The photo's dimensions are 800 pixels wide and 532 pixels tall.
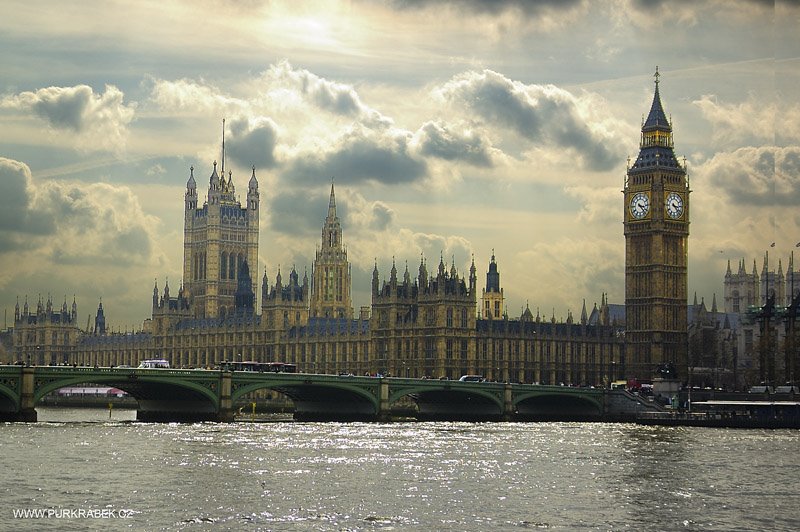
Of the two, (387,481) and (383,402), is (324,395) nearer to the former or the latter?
(383,402)

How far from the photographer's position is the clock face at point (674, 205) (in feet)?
618

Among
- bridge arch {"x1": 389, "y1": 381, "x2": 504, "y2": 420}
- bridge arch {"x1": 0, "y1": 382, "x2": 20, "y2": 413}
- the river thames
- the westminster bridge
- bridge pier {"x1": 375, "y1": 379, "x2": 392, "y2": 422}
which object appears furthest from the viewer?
bridge arch {"x1": 389, "y1": 381, "x2": 504, "y2": 420}

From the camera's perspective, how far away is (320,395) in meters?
138

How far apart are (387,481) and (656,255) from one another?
119028 mm

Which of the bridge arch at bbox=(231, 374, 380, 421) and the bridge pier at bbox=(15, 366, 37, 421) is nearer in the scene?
the bridge pier at bbox=(15, 366, 37, 421)

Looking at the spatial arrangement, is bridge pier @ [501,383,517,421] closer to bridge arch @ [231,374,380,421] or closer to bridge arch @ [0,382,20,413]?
bridge arch @ [231,374,380,421]

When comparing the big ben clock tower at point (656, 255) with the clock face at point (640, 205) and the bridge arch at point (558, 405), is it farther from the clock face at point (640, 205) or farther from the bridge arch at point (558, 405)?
the bridge arch at point (558, 405)

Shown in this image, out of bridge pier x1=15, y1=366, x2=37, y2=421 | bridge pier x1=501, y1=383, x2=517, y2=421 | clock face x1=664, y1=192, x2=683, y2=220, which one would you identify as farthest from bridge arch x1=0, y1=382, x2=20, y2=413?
clock face x1=664, y1=192, x2=683, y2=220

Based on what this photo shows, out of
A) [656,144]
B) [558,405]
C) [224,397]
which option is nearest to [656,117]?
[656,144]

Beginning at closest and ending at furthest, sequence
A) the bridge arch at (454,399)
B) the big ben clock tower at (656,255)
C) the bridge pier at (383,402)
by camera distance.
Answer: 1. the bridge pier at (383,402)
2. the bridge arch at (454,399)
3. the big ben clock tower at (656,255)

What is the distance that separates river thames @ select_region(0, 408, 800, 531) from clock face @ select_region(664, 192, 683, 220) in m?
80.7

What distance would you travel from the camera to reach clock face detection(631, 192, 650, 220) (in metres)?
188

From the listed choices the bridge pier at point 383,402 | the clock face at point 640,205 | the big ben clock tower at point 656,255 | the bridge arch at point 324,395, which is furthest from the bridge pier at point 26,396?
the clock face at point 640,205

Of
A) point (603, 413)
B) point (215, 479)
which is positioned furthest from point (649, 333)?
point (215, 479)
